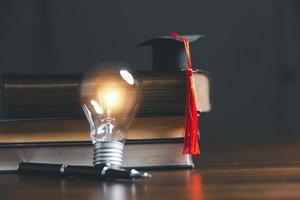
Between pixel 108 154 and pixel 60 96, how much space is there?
0.33 feet

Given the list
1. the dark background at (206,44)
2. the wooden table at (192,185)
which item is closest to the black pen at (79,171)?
the wooden table at (192,185)

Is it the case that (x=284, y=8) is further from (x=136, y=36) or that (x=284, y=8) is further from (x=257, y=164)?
(x=257, y=164)

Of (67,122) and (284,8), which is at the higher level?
(284,8)

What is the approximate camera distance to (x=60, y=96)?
2.22 ft

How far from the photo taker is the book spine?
667mm

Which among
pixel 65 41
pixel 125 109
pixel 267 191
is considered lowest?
pixel 267 191

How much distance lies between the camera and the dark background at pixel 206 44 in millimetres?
1534

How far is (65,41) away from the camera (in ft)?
5.05

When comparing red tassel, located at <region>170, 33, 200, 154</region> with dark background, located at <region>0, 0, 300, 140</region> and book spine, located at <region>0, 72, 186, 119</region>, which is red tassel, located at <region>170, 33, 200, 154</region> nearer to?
book spine, located at <region>0, 72, 186, 119</region>

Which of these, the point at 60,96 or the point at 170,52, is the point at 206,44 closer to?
the point at 170,52

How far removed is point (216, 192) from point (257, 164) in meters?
0.21

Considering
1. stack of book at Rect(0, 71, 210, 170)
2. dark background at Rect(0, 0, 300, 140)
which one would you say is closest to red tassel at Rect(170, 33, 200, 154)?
stack of book at Rect(0, 71, 210, 170)

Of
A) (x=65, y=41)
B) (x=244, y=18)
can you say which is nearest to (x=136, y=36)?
(x=65, y=41)

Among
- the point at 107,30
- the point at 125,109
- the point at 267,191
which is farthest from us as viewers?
the point at 107,30
